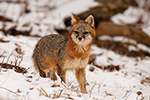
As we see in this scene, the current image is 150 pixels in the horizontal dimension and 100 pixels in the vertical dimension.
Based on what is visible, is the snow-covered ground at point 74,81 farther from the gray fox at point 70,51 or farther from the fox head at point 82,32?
the fox head at point 82,32

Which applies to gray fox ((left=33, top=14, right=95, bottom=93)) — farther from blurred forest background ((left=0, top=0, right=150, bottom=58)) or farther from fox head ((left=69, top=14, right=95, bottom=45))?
blurred forest background ((left=0, top=0, right=150, bottom=58))

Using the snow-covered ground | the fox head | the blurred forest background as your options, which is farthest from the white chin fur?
the blurred forest background

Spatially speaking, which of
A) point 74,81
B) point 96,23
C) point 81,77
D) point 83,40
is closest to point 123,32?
point 96,23

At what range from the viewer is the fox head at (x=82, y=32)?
505 centimetres

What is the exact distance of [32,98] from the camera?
3.60 meters

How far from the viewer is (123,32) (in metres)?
11.3

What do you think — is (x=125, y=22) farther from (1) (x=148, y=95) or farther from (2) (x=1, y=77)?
(2) (x=1, y=77)

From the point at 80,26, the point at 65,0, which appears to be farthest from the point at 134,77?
Answer: the point at 65,0

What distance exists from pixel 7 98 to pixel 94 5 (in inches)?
419

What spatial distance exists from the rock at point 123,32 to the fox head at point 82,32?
6.22 meters

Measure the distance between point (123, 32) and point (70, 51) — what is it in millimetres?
6725

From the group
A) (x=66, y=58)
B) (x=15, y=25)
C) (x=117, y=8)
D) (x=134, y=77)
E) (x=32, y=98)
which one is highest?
(x=117, y=8)

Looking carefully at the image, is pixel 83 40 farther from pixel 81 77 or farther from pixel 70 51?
pixel 81 77

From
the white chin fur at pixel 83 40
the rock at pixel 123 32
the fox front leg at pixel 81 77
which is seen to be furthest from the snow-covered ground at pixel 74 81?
the white chin fur at pixel 83 40
